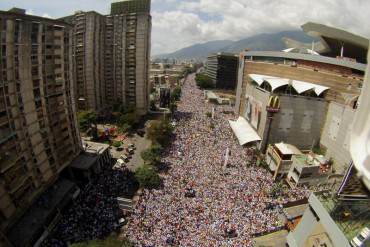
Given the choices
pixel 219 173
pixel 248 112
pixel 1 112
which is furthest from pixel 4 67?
pixel 248 112

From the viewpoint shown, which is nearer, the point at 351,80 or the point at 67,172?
the point at 67,172

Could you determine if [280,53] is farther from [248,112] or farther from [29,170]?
[29,170]

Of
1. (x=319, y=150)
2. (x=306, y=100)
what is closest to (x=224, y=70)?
(x=306, y=100)

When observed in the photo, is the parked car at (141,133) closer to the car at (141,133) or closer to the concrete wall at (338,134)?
the car at (141,133)

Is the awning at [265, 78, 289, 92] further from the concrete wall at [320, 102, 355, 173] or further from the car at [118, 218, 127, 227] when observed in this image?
the car at [118, 218, 127, 227]

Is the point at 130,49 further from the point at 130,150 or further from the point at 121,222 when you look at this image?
the point at 121,222

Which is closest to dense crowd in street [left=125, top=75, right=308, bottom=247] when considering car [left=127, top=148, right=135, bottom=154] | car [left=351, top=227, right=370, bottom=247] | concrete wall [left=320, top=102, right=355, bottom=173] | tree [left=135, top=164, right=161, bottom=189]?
tree [left=135, top=164, right=161, bottom=189]
